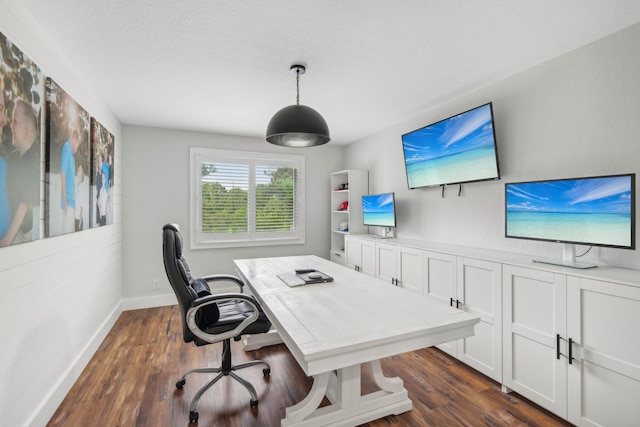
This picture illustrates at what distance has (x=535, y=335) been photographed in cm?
202

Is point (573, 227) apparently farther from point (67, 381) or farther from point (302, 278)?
point (67, 381)

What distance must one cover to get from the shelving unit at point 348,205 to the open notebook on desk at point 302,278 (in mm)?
2040

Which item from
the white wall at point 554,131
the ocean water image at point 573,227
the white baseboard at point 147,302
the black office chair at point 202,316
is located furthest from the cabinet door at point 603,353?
the white baseboard at point 147,302

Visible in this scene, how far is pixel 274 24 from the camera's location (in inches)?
74.1

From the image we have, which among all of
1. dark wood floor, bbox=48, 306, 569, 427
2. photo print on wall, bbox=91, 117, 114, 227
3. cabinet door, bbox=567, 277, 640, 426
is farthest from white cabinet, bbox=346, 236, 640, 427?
photo print on wall, bbox=91, 117, 114, 227

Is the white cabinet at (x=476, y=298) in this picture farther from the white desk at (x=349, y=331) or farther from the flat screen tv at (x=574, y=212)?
the white desk at (x=349, y=331)

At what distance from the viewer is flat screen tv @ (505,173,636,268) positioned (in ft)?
5.71

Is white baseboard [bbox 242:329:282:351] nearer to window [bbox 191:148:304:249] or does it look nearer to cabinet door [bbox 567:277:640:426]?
window [bbox 191:148:304:249]

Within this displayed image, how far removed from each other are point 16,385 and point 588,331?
3.16 m

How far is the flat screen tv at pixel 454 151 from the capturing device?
262 cm

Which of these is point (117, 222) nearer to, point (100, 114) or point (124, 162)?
point (124, 162)

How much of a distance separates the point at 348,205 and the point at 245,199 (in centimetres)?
158

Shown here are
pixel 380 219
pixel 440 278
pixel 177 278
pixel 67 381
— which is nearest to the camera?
pixel 177 278

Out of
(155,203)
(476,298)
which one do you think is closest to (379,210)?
(476,298)
